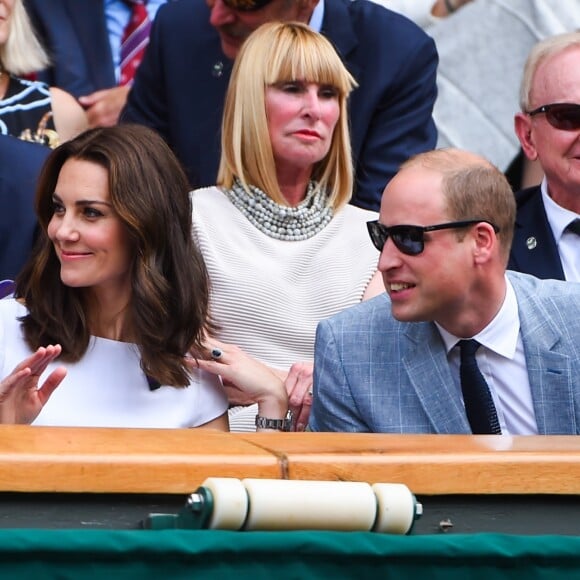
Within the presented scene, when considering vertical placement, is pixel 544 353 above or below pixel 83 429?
below

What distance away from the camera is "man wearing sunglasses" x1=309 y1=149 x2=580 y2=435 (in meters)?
3.23

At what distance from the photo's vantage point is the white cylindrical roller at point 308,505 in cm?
182

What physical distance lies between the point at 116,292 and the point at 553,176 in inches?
55.6

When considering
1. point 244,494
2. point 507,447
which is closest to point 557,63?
point 507,447

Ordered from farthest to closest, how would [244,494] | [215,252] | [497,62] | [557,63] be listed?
[497,62] < [557,63] < [215,252] < [244,494]

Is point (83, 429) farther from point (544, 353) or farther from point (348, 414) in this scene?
point (544, 353)

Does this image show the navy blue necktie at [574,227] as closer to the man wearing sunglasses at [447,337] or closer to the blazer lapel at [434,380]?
the man wearing sunglasses at [447,337]

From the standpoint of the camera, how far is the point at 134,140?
3375 mm

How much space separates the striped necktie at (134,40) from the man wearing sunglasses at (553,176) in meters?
1.31

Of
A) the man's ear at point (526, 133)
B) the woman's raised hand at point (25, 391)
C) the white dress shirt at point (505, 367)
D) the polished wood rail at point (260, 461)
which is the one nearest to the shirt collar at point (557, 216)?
the man's ear at point (526, 133)

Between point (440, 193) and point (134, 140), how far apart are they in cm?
70

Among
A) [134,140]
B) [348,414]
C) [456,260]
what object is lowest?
[348,414]

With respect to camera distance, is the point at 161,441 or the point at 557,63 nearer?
the point at 161,441

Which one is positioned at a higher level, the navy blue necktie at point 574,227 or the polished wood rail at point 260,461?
the polished wood rail at point 260,461
